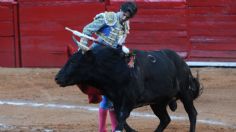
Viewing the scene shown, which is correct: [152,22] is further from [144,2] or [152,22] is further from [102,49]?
[102,49]

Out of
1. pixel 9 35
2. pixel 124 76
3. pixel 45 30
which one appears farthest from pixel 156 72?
pixel 9 35

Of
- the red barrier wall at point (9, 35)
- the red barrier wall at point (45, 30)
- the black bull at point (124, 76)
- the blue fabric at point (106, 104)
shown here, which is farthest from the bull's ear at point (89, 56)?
the red barrier wall at point (9, 35)

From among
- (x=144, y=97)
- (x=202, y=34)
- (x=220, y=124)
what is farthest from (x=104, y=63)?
(x=202, y=34)

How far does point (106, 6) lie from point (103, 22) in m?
6.36

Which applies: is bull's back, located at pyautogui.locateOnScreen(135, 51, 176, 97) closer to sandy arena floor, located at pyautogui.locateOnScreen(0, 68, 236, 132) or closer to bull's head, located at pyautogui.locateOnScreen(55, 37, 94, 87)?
bull's head, located at pyautogui.locateOnScreen(55, 37, 94, 87)

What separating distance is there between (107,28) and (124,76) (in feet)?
1.81

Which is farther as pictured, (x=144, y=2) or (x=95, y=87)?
(x=144, y=2)

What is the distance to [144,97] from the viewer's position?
6.14m

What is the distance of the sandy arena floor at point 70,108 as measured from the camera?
7.48m

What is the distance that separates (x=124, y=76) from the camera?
598 cm

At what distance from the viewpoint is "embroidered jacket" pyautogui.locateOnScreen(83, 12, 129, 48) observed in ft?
20.5

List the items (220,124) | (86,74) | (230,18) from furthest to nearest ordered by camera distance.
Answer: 1. (230,18)
2. (220,124)
3. (86,74)

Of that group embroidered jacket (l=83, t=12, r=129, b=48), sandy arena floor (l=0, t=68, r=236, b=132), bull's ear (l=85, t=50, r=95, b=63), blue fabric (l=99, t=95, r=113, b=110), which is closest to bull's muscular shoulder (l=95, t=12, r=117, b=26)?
embroidered jacket (l=83, t=12, r=129, b=48)

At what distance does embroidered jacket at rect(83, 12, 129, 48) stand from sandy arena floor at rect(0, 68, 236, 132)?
1272 millimetres
